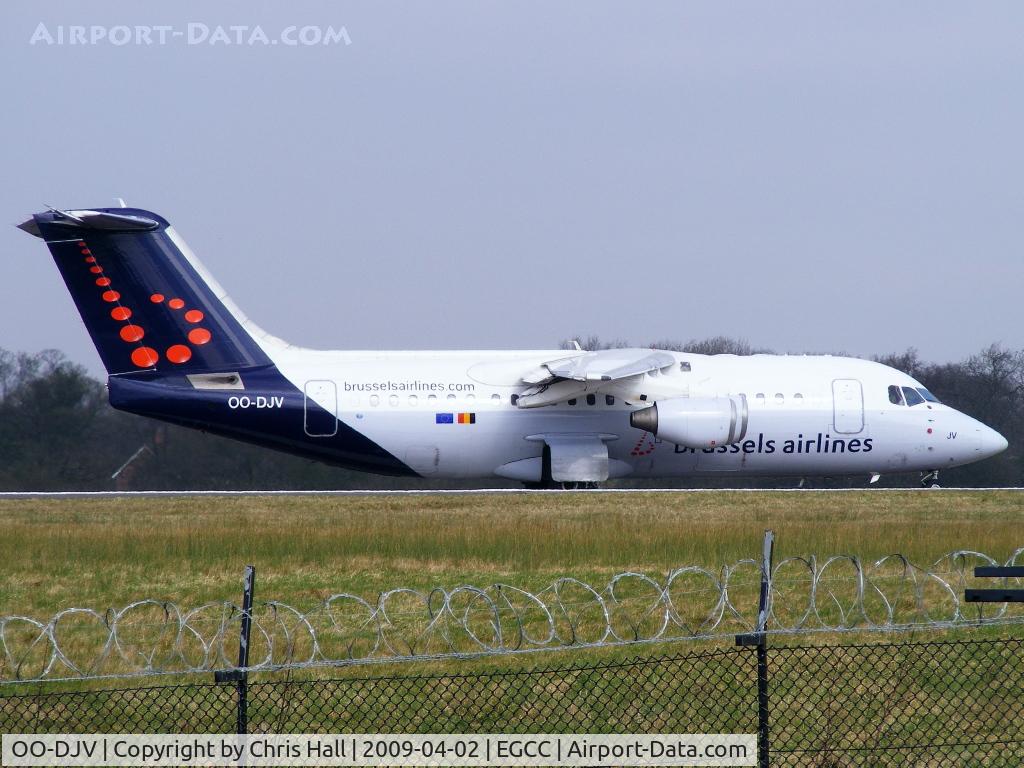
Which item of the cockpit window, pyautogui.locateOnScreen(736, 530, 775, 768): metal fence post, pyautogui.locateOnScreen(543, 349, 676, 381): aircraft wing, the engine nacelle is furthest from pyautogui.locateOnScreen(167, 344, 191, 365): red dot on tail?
pyautogui.locateOnScreen(736, 530, 775, 768): metal fence post

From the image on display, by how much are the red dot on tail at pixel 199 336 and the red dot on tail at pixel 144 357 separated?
867mm

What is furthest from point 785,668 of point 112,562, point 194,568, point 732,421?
point 732,421

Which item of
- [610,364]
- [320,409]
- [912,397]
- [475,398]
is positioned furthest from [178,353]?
[912,397]

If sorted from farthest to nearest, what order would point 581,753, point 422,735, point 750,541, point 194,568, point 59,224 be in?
point 59,224
point 750,541
point 194,568
point 422,735
point 581,753

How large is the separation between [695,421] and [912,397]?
248 inches

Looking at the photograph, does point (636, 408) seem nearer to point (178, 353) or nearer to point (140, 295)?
point (178, 353)

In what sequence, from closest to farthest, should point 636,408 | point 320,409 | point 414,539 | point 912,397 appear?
1. point 414,539
2. point 320,409
3. point 636,408
4. point 912,397

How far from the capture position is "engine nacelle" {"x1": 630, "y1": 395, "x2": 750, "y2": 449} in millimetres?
30312

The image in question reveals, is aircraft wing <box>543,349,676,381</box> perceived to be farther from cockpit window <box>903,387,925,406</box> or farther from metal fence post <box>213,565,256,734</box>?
metal fence post <box>213,565,256,734</box>

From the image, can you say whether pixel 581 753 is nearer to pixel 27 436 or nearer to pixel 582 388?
pixel 582 388

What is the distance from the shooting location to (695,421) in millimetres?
30281

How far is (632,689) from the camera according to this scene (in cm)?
1243

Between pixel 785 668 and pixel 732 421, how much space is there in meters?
18.1

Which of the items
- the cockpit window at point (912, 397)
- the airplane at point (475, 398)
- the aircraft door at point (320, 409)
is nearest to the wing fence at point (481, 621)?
the airplane at point (475, 398)
